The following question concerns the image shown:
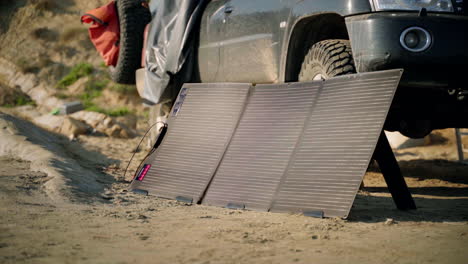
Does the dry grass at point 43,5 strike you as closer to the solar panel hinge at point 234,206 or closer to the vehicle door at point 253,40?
the vehicle door at point 253,40

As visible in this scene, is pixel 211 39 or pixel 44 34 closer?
pixel 211 39

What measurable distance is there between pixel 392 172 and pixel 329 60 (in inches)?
38.1

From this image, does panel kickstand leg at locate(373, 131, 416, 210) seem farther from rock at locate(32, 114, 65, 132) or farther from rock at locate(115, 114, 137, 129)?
rock at locate(115, 114, 137, 129)

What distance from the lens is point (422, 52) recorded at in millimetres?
4191

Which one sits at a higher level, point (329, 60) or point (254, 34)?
point (254, 34)

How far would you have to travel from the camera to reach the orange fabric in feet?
Result: 25.8

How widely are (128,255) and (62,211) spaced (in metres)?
1.15

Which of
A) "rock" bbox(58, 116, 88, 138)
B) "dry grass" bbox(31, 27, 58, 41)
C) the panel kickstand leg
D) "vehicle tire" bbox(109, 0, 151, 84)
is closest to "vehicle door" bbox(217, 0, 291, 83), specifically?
the panel kickstand leg

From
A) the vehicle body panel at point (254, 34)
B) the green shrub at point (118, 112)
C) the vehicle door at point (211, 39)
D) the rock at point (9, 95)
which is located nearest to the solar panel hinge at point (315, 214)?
the vehicle body panel at point (254, 34)

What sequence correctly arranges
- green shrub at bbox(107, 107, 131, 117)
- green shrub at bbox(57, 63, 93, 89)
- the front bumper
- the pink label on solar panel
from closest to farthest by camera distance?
the front bumper < the pink label on solar panel < green shrub at bbox(107, 107, 131, 117) < green shrub at bbox(57, 63, 93, 89)

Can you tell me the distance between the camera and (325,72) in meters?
4.68

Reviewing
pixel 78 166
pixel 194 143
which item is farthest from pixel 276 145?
pixel 78 166

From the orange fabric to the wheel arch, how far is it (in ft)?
11.4

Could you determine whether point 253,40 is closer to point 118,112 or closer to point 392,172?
point 392,172
